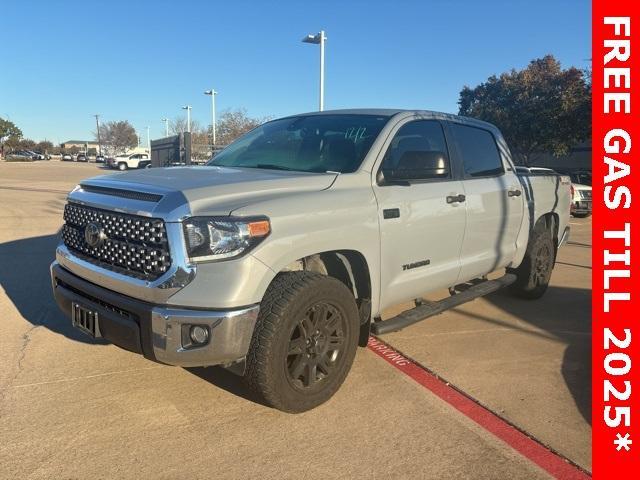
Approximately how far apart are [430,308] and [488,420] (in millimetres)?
1094

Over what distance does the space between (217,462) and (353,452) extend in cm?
73

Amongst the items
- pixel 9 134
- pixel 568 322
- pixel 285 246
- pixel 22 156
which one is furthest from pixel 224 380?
pixel 9 134

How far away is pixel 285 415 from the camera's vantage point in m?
3.27

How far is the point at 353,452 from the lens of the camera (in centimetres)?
289

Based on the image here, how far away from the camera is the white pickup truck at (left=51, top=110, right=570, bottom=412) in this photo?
2783mm

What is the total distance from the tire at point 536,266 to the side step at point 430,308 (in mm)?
342

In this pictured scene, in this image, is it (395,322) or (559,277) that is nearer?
(395,322)

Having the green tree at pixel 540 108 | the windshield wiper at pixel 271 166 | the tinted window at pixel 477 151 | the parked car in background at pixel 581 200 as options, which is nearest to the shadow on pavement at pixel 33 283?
the windshield wiper at pixel 271 166

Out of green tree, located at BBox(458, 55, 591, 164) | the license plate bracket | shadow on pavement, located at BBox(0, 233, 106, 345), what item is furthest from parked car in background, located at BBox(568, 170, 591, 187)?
the license plate bracket

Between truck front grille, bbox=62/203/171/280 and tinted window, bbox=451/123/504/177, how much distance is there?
285 cm

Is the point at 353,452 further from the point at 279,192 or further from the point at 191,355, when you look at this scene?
the point at 279,192

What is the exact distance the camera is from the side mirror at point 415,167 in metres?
3.77

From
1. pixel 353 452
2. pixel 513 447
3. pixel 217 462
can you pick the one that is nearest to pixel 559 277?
pixel 513 447

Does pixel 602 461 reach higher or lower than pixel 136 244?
lower
